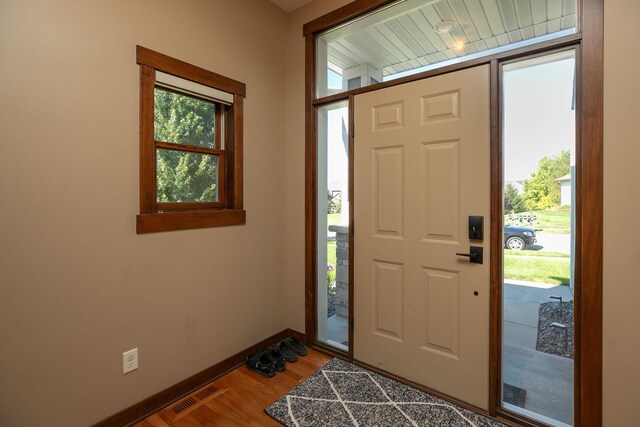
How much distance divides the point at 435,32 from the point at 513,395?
89.2 inches

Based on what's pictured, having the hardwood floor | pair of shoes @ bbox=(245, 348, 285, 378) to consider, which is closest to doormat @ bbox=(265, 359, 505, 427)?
the hardwood floor

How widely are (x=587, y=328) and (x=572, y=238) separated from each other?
0.44m

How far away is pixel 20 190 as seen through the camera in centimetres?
137

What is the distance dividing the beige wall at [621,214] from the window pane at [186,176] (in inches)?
89.5

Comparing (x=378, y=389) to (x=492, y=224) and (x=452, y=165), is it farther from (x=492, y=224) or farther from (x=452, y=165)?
(x=452, y=165)

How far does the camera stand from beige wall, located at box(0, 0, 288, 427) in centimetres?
137

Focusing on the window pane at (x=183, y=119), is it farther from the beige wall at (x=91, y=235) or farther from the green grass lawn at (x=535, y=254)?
the green grass lawn at (x=535, y=254)

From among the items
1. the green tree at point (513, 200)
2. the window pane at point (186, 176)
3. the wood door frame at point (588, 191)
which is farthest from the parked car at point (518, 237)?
the window pane at point (186, 176)

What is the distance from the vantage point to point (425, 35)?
80.2 inches

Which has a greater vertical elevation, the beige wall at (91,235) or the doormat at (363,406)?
the beige wall at (91,235)

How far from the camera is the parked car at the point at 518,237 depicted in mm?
1708

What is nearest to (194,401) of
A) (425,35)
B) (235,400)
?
(235,400)

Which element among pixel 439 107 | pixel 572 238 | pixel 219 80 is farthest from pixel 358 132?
pixel 572 238

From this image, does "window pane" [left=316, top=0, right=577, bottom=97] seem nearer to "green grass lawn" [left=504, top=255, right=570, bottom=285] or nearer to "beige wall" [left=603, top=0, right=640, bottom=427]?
"beige wall" [left=603, top=0, right=640, bottom=427]
